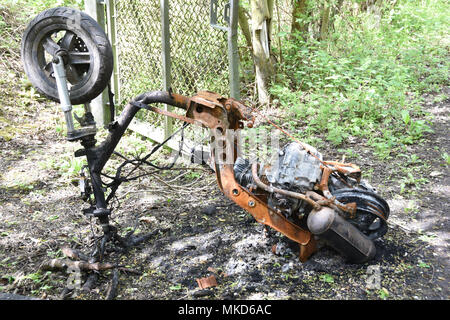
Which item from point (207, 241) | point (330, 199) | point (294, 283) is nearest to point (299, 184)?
point (330, 199)

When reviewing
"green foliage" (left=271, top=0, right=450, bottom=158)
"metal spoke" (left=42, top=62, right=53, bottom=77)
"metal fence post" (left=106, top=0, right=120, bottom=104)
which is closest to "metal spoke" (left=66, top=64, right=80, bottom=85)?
"metal spoke" (left=42, top=62, right=53, bottom=77)

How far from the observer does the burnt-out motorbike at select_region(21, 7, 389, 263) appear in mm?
2820

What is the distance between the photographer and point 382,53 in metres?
7.70

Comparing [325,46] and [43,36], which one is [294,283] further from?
[325,46]

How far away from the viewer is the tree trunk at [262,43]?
618 cm

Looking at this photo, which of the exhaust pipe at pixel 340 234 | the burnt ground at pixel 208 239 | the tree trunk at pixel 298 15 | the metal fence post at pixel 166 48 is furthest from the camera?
the tree trunk at pixel 298 15

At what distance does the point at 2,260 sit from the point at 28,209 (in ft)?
3.29

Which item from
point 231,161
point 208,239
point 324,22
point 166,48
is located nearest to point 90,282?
point 208,239

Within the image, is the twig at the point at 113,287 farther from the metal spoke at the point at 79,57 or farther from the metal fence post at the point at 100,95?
the metal fence post at the point at 100,95

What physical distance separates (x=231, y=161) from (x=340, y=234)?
97 cm

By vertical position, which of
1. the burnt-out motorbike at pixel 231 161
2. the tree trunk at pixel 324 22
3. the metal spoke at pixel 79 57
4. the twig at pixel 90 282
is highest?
the tree trunk at pixel 324 22

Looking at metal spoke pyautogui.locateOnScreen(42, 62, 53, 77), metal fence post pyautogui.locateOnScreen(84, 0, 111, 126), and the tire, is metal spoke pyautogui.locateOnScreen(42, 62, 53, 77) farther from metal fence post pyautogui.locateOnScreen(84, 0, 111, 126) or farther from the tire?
metal fence post pyautogui.locateOnScreen(84, 0, 111, 126)

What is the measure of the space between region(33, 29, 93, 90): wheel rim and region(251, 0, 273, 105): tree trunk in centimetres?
383

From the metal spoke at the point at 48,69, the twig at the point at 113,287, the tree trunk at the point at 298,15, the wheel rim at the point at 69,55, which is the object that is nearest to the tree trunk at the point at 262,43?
the tree trunk at the point at 298,15
